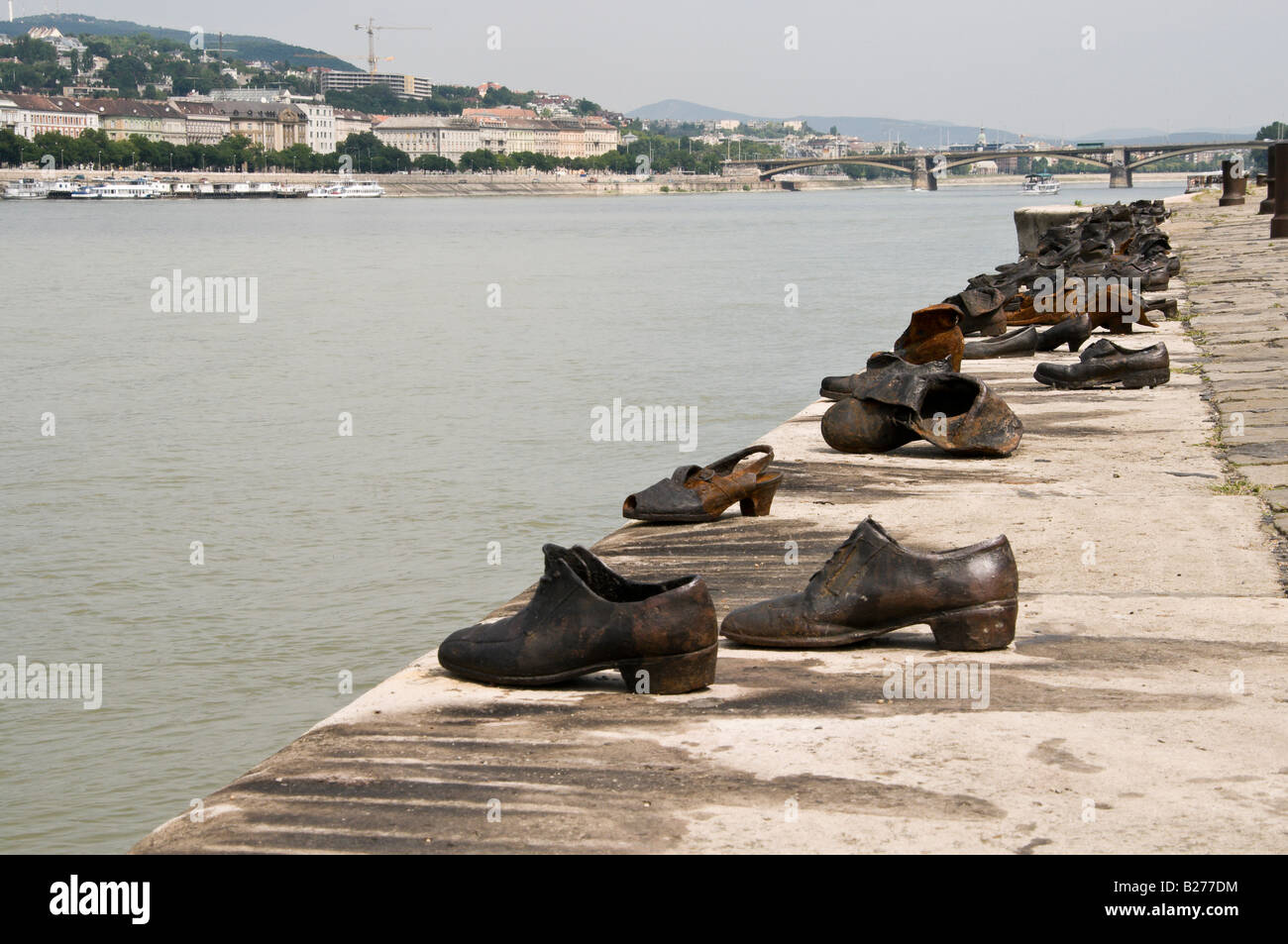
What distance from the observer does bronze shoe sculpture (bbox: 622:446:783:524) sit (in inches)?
277

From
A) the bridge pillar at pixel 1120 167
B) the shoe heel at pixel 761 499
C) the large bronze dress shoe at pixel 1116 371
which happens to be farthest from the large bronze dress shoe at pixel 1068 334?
the bridge pillar at pixel 1120 167

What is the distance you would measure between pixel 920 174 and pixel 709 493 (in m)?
188

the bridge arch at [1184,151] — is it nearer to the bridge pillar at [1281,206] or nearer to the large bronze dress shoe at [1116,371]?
the bridge pillar at [1281,206]

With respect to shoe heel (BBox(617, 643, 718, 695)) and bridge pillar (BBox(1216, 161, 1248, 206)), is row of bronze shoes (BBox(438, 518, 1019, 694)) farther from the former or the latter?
bridge pillar (BBox(1216, 161, 1248, 206))

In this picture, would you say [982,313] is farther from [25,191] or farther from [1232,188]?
[25,191]

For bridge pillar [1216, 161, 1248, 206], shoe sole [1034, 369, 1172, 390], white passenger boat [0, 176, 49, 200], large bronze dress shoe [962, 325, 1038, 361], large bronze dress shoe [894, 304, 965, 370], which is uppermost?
white passenger boat [0, 176, 49, 200]

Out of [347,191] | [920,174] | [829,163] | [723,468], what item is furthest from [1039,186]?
[723,468]

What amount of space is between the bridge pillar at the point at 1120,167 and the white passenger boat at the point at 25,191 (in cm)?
10474

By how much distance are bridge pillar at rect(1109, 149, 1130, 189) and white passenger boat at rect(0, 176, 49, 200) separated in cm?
10474

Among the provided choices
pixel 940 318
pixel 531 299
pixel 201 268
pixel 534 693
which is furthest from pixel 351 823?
pixel 201 268

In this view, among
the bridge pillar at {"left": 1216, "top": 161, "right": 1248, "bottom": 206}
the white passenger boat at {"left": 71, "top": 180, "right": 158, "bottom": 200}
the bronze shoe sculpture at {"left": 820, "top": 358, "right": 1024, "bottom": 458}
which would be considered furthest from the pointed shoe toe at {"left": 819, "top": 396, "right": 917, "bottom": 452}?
the white passenger boat at {"left": 71, "top": 180, "right": 158, "bottom": 200}

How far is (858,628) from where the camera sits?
5.01 m

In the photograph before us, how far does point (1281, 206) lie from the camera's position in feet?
85.6
